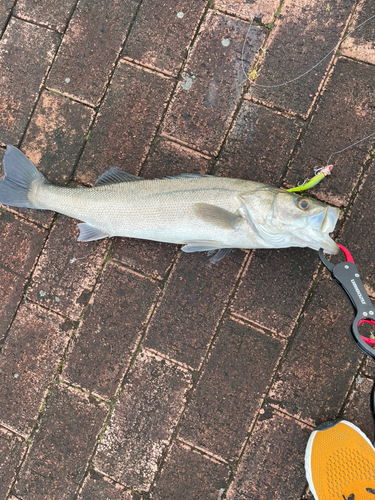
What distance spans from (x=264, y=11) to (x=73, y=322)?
3.82 m

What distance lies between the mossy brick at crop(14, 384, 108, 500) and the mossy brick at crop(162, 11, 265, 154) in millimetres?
2989

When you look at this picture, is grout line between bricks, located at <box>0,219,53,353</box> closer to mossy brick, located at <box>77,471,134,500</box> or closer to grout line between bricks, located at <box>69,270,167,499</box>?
grout line between bricks, located at <box>69,270,167,499</box>

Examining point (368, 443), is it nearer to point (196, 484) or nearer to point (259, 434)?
point (259, 434)

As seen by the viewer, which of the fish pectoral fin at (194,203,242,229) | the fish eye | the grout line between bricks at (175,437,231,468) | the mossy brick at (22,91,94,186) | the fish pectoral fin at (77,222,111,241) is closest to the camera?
the fish eye

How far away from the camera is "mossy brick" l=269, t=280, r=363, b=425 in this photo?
139 inches

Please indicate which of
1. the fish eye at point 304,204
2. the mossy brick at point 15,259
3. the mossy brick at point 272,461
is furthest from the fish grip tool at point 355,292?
the mossy brick at point 15,259

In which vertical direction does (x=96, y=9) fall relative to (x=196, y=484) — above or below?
above

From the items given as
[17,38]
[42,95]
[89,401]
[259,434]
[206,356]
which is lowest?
[89,401]

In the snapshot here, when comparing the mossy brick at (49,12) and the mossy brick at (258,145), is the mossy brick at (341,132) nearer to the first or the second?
the mossy brick at (258,145)

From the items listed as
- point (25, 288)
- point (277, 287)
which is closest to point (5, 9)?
point (25, 288)

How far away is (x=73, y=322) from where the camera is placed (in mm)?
3803

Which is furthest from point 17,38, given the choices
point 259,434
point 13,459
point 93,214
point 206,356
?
point 259,434

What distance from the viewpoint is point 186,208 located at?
10.6ft

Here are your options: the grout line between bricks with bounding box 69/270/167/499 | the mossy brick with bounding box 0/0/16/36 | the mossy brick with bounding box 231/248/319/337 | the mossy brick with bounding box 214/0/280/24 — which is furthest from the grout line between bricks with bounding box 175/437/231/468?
the mossy brick with bounding box 0/0/16/36
